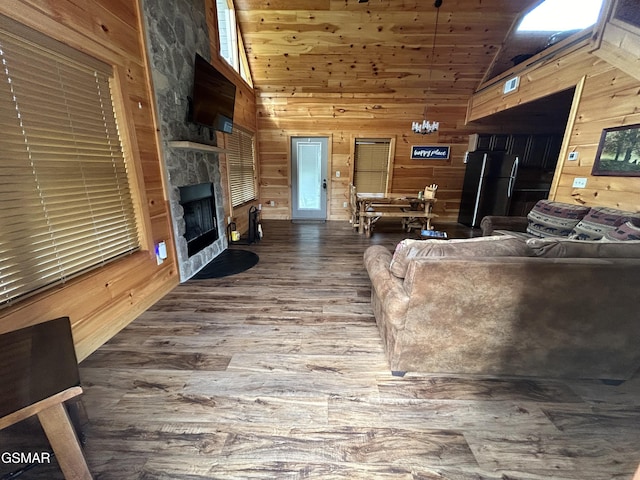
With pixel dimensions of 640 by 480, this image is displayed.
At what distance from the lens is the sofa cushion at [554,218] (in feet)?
8.96

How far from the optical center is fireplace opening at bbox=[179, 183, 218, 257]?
298 centimetres

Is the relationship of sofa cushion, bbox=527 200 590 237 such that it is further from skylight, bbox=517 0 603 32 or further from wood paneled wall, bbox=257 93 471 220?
wood paneled wall, bbox=257 93 471 220

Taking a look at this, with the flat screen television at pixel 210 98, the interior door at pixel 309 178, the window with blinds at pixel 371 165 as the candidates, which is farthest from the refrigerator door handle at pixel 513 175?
the flat screen television at pixel 210 98

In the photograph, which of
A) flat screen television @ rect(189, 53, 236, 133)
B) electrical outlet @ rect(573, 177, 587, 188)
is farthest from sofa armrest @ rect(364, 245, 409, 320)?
electrical outlet @ rect(573, 177, 587, 188)

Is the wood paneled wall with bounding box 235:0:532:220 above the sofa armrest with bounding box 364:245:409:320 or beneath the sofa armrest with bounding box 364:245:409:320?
above

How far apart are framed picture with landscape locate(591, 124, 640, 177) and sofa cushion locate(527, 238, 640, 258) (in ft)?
5.71

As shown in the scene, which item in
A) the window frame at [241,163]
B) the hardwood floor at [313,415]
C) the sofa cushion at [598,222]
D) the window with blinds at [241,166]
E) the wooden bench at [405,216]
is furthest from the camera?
the wooden bench at [405,216]

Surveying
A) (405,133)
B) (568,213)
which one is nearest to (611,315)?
(568,213)

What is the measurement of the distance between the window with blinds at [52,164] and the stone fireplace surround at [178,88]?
24.2 inches

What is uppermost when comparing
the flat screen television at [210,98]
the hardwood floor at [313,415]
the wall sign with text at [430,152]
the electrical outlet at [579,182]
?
the flat screen television at [210,98]

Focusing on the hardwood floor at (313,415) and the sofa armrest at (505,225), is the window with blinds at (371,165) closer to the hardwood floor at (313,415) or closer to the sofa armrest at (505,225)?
the sofa armrest at (505,225)

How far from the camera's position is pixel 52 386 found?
840mm

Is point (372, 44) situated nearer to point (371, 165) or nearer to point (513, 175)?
point (371, 165)

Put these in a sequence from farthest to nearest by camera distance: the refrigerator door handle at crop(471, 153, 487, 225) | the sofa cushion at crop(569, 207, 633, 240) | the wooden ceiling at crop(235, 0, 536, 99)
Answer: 1. the refrigerator door handle at crop(471, 153, 487, 225)
2. the wooden ceiling at crop(235, 0, 536, 99)
3. the sofa cushion at crop(569, 207, 633, 240)
